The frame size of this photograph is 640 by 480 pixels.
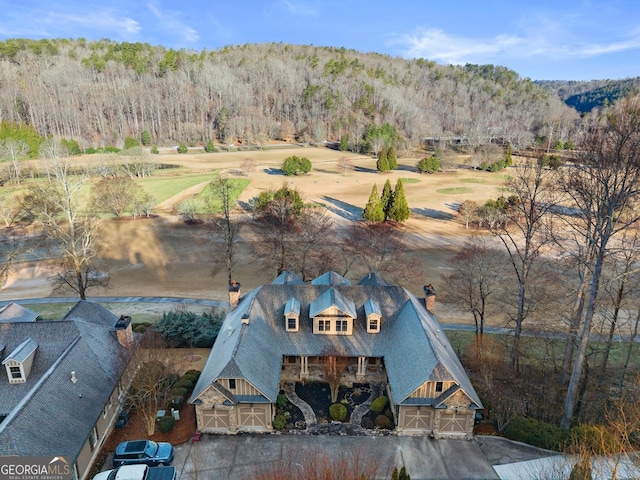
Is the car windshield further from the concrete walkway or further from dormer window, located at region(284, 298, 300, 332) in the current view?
dormer window, located at region(284, 298, 300, 332)

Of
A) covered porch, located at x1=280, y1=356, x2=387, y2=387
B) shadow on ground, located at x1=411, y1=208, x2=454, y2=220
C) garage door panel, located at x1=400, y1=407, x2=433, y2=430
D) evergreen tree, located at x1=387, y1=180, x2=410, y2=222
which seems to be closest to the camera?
garage door panel, located at x1=400, y1=407, x2=433, y2=430


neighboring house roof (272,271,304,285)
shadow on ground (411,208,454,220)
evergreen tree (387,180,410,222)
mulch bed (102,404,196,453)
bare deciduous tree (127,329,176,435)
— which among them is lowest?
mulch bed (102,404,196,453)

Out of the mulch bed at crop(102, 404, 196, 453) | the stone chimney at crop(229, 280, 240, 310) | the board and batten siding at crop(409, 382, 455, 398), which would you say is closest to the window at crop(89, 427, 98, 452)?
the mulch bed at crop(102, 404, 196, 453)

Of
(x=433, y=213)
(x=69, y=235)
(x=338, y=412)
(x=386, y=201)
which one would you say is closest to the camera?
(x=338, y=412)

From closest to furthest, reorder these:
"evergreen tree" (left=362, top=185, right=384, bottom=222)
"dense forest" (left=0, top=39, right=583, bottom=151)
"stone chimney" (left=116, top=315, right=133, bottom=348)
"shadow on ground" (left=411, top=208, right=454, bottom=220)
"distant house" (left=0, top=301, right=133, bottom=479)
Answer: "distant house" (left=0, top=301, right=133, bottom=479)
"stone chimney" (left=116, top=315, right=133, bottom=348)
"evergreen tree" (left=362, top=185, right=384, bottom=222)
"shadow on ground" (left=411, top=208, right=454, bottom=220)
"dense forest" (left=0, top=39, right=583, bottom=151)

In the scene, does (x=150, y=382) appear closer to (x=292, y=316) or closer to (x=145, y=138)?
(x=292, y=316)

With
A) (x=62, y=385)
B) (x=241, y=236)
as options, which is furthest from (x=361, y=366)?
(x=241, y=236)

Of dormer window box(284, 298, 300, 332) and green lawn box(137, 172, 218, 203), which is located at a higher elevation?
green lawn box(137, 172, 218, 203)
